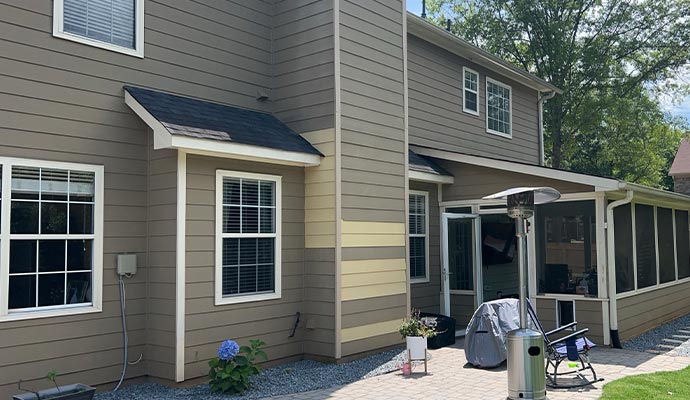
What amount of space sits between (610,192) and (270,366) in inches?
220

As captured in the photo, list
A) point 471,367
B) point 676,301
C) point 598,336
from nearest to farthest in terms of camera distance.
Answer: point 471,367 < point 598,336 < point 676,301

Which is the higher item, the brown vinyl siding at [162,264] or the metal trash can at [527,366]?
the brown vinyl siding at [162,264]

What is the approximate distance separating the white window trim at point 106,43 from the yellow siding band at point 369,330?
13.8 ft

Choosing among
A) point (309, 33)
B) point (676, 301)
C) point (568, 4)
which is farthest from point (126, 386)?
point (568, 4)

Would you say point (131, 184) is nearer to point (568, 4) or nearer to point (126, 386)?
point (126, 386)

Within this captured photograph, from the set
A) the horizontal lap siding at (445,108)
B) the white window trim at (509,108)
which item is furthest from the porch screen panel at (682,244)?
the white window trim at (509,108)

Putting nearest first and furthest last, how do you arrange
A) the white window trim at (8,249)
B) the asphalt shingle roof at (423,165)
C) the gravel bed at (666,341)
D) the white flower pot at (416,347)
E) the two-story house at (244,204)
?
1. the white window trim at (8,249)
2. the two-story house at (244,204)
3. the white flower pot at (416,347)
4. the gravel bed at (666,341)
5. the asphalt shingle roof at (423,165)

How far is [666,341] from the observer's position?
9.42m

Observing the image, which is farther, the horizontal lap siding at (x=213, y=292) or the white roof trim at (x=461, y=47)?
the white roof trim at (x=461, y=47)

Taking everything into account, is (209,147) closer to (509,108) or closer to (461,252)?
(461,252)

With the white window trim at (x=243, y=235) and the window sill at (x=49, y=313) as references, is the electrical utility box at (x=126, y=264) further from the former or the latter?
the white window trim at (x=243, y=235)

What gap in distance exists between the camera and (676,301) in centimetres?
1202

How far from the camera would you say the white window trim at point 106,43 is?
6.25 meters

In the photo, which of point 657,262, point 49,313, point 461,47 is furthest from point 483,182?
point 49,313
